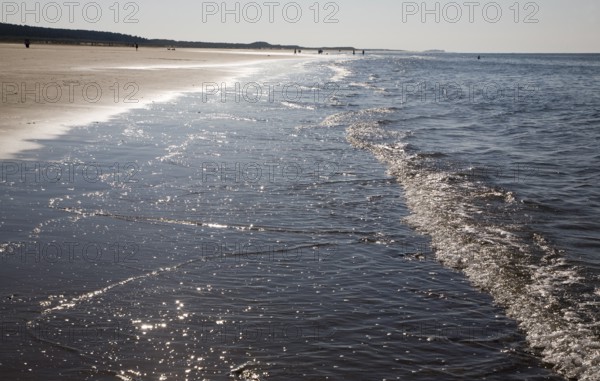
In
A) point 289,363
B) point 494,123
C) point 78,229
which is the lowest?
point 289,363

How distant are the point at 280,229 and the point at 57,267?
2.43m

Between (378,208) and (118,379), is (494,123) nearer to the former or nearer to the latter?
(378,208)

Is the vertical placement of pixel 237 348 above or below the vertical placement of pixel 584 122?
below

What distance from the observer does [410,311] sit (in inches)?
181

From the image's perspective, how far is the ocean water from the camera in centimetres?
383

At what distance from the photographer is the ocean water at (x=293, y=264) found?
3.83 metres

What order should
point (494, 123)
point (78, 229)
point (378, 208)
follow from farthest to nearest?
point (494, 123) → point (378, 208) → point (78, 229)

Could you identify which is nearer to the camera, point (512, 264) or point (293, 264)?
point (293, 264)

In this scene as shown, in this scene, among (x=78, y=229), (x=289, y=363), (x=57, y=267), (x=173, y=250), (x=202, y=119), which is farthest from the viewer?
(x=202, y=119)

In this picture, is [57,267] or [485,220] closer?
[57,267]

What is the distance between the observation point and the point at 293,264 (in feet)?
18.2

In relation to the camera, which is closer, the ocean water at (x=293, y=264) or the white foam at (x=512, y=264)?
the ocean water at (x=293, y=264)

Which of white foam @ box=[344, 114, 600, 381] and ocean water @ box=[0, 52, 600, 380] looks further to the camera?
white foam @ box=[344, 114, 600, 381]

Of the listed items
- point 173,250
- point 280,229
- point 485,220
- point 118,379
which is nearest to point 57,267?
point 173,250
